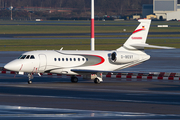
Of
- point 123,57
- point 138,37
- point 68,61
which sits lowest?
point 68,61

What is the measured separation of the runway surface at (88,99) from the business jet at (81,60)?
116 centimetres

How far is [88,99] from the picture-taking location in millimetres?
24891

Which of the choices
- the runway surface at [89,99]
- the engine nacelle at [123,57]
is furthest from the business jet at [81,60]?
the runway surface at [89,99]

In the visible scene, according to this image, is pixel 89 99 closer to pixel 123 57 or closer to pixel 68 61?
pixel 68 61

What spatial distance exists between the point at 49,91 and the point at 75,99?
4.31 metres

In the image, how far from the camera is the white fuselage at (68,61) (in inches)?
1294

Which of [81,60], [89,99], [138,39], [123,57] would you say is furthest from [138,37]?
[89,99]

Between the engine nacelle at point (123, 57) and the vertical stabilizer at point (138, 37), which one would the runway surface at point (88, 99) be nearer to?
the engine nacelle at point (123, 57)

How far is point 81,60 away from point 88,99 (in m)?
9.60

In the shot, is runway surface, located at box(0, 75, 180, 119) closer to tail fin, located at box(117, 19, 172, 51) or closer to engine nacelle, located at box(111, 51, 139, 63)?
engine nacelle, located at box(111, 51, 139, 63)

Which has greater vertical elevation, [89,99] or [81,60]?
[81,60]

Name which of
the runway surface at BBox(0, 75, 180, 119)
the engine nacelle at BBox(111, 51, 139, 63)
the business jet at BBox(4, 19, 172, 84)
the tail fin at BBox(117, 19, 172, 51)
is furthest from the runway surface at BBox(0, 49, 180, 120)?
the tail fin at BBox(117, 19, 172, 51)

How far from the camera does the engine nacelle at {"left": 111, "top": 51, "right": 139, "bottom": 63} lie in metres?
34.6

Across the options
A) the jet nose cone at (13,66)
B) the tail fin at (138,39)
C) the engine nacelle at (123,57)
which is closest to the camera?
the jet nose cone at (13,66)
